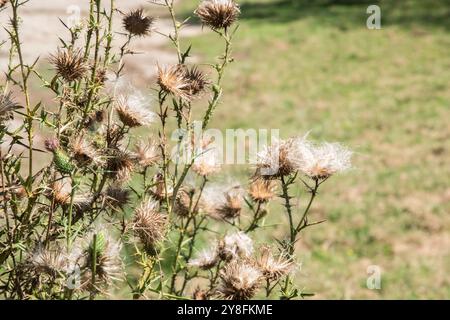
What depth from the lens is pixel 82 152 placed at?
57.1 inches

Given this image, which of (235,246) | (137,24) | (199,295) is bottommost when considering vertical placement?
(199,295)

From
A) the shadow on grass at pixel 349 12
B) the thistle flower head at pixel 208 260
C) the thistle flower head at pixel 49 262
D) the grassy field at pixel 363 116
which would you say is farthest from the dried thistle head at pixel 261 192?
the shadow on grass at pixel 349 12

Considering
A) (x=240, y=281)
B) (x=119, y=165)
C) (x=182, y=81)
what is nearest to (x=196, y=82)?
(x=182, y=81)

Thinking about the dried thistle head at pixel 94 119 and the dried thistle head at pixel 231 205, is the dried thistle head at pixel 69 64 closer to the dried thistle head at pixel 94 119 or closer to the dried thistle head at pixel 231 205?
the dried thistle head at pixel 94 119

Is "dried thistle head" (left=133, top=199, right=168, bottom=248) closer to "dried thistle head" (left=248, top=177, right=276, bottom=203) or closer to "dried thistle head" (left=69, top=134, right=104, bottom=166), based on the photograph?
"dried thistle head" (left=69, top=134, right=104, bottom=166)

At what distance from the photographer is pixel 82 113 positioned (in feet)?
5.15

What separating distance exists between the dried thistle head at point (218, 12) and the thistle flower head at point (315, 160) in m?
0.33

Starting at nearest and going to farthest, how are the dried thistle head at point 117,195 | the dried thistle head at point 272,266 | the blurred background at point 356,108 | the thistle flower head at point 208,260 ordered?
the dried thistle head at point 272,266
the dried thistle head at point 117,195
the thistle flower head at point 208,260
the blurred background at point 356,108

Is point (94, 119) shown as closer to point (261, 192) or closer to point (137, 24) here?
point (137, 24)

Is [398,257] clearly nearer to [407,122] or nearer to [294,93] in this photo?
[407,122]

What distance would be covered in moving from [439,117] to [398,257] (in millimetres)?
3113

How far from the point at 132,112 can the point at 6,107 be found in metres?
0.30

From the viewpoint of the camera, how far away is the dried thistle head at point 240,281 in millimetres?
1476

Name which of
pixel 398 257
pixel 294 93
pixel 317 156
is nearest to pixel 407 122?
pixel 294 93
